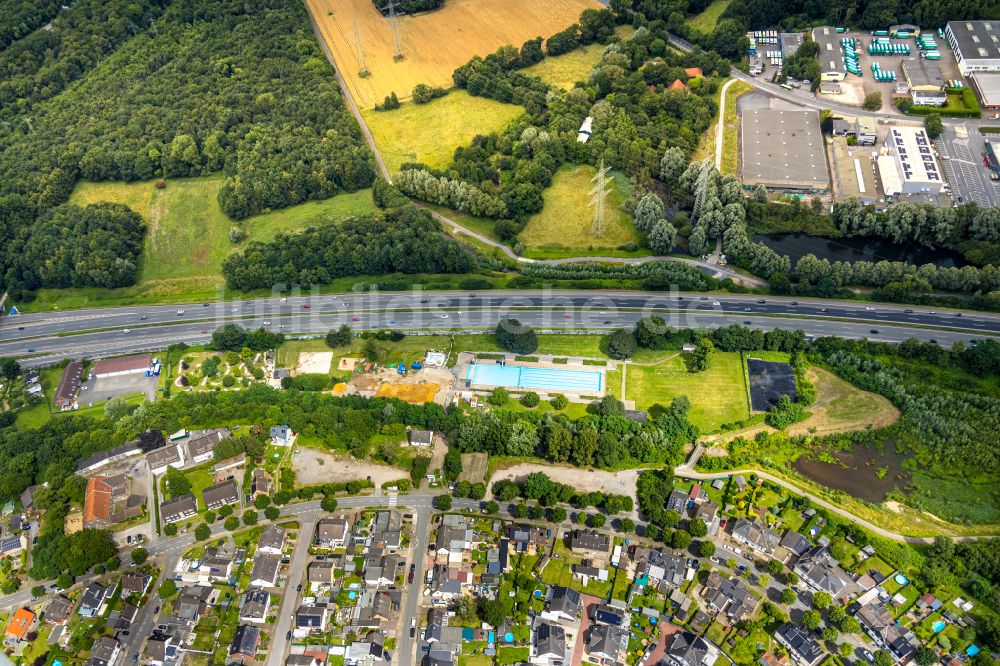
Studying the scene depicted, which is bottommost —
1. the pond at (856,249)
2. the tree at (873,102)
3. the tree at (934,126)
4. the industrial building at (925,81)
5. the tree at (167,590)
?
the tree at (167,590)

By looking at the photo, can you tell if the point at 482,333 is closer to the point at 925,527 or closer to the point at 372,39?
the point at 925,527

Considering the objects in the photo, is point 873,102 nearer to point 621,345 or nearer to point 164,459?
point 621,345

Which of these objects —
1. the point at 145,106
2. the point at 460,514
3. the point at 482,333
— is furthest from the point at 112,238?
the point at 460,514

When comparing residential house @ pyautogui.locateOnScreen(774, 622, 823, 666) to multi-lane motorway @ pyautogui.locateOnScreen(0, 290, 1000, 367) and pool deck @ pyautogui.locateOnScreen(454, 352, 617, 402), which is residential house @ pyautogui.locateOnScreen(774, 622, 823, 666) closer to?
pool deck @ pyautogui.locateOnScreen(454, 352, 617, 402)

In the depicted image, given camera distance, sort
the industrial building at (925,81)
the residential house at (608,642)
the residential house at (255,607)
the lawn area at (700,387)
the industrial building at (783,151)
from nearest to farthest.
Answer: the residential house at (608,642) → the residential house at (255,607) → the lawn area at (700,387) → the industrial building at (783,151) → the industrial building at (925,81)

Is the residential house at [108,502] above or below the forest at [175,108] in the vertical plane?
below

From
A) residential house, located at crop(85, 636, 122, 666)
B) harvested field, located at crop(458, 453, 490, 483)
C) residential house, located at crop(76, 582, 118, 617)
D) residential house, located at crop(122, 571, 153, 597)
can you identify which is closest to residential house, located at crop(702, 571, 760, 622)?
harvested field, located at crop(458, 453, 490, 483)

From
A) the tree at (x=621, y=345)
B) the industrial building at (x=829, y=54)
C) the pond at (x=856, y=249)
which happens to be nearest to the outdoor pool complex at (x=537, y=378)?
the tree at (x=621, y=345)

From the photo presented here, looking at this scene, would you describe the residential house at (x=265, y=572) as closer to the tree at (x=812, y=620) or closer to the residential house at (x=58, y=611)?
the residential house at (x=58, y=611)
